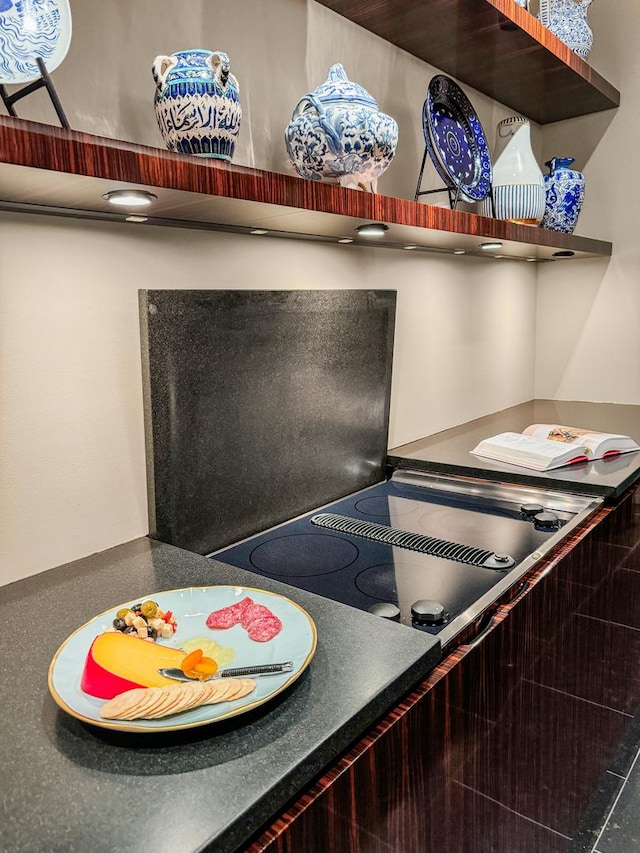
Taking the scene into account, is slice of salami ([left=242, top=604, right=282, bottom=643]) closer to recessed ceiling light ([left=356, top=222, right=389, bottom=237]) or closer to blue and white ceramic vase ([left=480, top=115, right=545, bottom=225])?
recessed ceiling light ([left=356, top=222, right=389, bottom=237])

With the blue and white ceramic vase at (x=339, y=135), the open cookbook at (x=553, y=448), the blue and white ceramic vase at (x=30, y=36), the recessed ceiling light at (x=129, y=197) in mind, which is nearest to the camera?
the blue and white ceramic vase at (x=30, y=36)

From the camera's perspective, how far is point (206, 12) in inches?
50.5

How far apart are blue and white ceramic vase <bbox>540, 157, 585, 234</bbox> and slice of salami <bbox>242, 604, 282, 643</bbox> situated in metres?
1.82

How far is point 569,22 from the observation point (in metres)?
2.19

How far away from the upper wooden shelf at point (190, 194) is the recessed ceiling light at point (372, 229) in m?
0.02

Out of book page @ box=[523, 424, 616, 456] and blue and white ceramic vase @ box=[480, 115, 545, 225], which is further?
blue and white ceramic vase @ box=[480, 115, 545, 225]

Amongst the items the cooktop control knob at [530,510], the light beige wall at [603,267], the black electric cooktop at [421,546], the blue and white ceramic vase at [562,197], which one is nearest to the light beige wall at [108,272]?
the black electric cooktop at [421,546]

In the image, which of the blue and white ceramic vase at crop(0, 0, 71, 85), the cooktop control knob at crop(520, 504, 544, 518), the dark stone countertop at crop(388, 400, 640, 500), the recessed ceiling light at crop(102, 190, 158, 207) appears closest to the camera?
the blue and white ceramic vase at crop(0, 0, 71, 85)

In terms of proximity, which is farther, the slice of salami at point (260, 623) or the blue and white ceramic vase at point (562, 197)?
the blue and white ceramic vase at point (562, 197)

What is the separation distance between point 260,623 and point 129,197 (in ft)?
2.17

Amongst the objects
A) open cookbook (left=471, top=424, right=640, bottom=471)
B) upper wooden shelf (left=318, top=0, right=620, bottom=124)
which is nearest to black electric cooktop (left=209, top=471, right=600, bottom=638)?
open cookbook (left=471, top=424, right=640, bottom=471)

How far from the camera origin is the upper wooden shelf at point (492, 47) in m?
1.60

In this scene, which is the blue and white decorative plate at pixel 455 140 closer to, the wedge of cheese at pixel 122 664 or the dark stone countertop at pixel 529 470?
the dark stone countertop at pixel 529 470

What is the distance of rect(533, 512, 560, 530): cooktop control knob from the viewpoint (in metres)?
1.46
